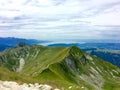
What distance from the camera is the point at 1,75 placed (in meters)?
84.2

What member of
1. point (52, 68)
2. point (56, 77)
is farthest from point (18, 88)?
point (52, 68)

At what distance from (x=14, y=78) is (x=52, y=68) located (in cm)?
10418

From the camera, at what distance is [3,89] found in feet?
162

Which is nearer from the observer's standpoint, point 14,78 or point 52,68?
point 14,78

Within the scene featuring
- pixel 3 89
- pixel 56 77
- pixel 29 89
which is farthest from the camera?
pixel 56 77

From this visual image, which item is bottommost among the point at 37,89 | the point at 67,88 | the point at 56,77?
the point at 56,77

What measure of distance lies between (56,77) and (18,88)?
380ft

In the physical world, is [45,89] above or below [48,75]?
above

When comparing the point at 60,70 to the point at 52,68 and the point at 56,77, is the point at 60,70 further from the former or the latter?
the point at 56,77

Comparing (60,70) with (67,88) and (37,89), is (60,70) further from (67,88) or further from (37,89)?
(37,89)

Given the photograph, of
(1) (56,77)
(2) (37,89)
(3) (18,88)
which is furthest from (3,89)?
(1) (56,77)

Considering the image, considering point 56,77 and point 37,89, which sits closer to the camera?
point 37,89

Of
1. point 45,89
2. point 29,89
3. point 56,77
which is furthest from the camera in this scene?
point 56,77

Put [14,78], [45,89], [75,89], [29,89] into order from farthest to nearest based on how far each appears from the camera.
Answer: [14,78]
[75,89]
[45,89]
[29,89]
